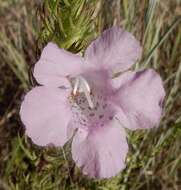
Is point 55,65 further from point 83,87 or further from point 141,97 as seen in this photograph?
point 141,97

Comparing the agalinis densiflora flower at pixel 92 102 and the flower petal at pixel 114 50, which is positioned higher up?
the flower petal at pixel 114 50

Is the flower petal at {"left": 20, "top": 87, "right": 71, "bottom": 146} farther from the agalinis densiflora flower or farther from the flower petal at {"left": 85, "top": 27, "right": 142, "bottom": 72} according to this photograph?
the flower petal at {"left": 85, "top": 27, "right": 142, "bottom": 72}

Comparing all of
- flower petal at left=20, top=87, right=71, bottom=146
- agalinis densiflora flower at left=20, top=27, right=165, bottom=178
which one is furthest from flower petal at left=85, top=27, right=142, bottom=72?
flower petal at left=20, top=87, right=71, bottom=146

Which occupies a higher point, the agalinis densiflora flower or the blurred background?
the agalinis densiflora flower

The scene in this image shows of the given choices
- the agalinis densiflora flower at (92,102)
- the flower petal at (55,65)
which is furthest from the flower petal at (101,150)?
the flower petal at (55,65)

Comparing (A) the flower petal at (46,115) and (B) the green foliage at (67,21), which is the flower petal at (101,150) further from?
(B) the green foliage at (67,21)

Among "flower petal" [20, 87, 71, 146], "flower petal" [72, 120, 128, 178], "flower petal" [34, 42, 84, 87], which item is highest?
"flower petal" [34, 42, 84, 87]

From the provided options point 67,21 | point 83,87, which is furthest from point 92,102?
point 67,21

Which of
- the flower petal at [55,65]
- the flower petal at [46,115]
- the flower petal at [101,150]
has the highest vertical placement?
the flower petal at [55,65]
